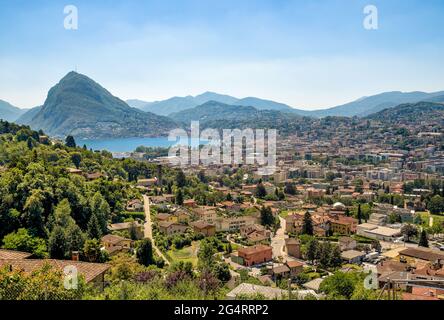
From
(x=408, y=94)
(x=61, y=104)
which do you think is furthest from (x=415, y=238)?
(x=408, y=94)

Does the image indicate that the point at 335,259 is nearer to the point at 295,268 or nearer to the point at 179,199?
the point at 295,268

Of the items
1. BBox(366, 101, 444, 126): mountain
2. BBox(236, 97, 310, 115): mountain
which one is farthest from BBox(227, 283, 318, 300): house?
BBox(236, 97, 310, 115): mountain

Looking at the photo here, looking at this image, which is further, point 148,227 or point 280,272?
point 148,227

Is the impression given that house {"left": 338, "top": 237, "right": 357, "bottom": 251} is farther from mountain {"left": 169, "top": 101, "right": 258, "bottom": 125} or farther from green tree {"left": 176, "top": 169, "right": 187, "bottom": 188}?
mountain {"left": 169, "top": 101, "right": 258, "bottom": 125}

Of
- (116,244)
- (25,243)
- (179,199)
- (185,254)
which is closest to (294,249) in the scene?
(185,254)

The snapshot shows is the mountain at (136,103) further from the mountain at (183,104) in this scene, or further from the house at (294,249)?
the house at (294,249)
